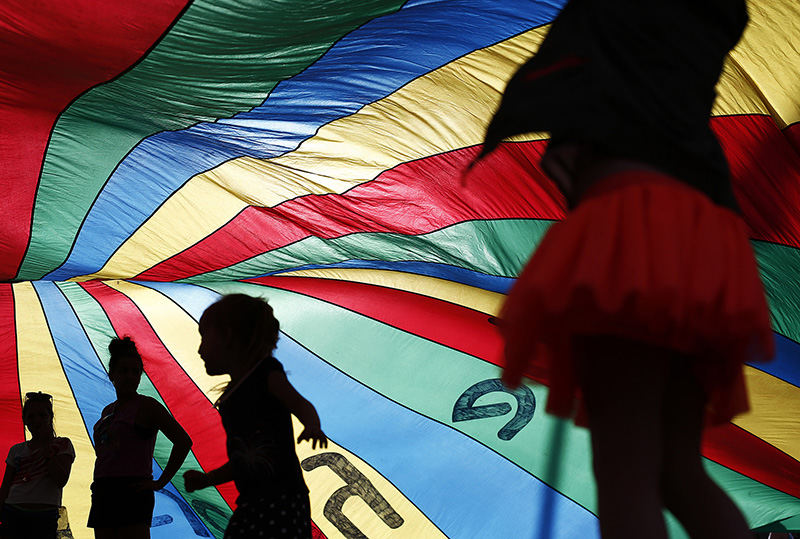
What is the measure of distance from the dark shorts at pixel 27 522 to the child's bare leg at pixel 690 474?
321cm

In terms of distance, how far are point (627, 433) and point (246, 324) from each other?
1.35 m

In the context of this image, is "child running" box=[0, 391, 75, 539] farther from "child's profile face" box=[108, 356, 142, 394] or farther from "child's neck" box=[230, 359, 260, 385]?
"child's neck" box=[230, 359, 260, 385]

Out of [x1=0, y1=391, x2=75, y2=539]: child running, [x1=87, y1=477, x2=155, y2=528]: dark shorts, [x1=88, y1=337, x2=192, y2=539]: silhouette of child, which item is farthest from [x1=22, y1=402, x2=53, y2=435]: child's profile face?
[x1=87, y1=477, x2=155, y2=528]: dark shorts

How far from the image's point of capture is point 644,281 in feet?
2.71

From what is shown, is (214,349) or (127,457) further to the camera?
(127,457)

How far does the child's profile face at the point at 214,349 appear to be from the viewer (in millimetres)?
2014

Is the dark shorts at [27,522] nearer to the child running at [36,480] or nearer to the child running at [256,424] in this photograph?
the child running at [36,480]

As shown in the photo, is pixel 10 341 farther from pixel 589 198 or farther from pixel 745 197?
pixel 589 198

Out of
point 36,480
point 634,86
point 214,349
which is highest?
point 634,86

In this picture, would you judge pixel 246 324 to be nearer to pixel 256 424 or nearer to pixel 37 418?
pixel 256 424

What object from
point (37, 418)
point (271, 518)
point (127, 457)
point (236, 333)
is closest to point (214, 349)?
point (236, 333)

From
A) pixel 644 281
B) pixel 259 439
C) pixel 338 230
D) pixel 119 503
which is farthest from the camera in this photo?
pixel 338 230

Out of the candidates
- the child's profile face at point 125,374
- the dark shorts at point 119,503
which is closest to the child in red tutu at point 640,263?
the dark shorts at point 119,503

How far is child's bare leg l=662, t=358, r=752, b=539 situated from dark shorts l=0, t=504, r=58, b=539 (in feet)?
10.5
